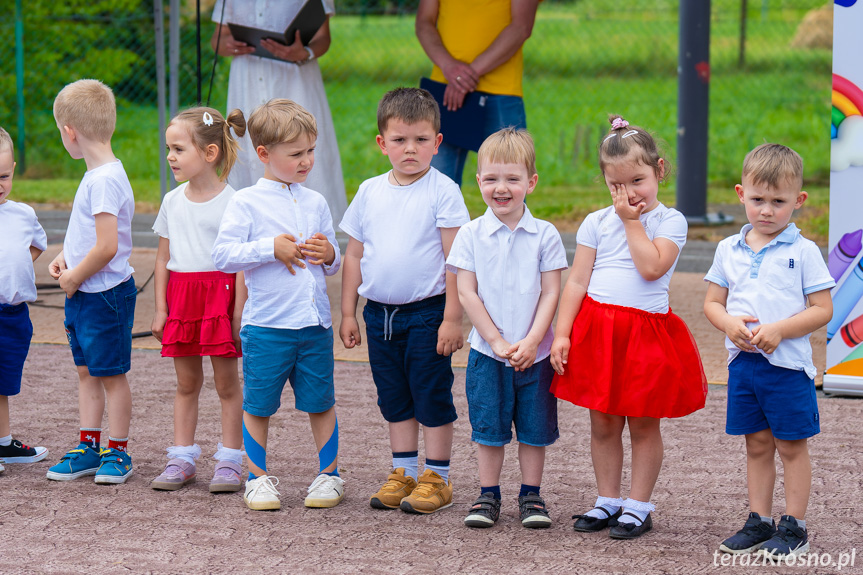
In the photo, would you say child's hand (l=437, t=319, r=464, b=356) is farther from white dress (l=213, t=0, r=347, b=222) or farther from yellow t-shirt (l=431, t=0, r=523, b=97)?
yellow t-shirt (l=431, t=0, r=523, b=97)

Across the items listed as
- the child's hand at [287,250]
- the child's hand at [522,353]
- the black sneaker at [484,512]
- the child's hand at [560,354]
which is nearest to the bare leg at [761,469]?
the child's hand at [560,354]

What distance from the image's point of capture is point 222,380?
4078 mm

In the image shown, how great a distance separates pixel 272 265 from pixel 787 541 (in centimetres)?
187

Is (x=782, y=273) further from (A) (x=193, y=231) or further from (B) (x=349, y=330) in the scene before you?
(A) (x=193, y=231)

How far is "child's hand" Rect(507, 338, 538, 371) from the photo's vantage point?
353 centimetres

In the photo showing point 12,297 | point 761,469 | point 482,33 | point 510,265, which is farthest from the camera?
point 482,33

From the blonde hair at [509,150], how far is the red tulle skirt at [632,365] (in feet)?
1.70

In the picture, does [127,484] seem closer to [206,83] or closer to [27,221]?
[27,221]

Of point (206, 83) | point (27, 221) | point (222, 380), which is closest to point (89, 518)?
point (222, 380)

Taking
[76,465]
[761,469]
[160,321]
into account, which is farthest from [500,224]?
[76,465]

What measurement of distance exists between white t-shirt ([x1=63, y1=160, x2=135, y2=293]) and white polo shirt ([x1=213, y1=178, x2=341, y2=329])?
52 centimetres

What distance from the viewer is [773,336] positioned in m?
3.22

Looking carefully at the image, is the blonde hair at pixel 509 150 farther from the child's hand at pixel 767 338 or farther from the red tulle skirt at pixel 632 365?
the child's hand at pixel 767 338

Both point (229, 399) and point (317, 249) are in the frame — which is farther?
point (229, 399)
